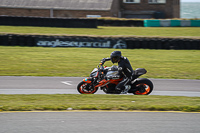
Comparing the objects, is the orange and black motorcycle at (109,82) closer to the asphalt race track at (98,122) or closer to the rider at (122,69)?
the rider at (122,69)

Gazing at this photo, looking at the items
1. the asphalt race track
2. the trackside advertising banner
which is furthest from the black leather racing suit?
the trackside advertising banner

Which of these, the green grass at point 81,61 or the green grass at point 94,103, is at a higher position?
the green grass at point 81,61

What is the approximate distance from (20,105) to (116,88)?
3.36 meters

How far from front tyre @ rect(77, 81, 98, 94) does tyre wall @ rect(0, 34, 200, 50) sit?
12.6m

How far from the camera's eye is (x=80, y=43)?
23.4m

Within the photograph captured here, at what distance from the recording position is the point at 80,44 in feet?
76.9

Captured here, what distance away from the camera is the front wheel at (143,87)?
34.3 ft

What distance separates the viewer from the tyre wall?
23016 millimetres

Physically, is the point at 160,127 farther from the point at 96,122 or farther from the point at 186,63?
the point at 186,63

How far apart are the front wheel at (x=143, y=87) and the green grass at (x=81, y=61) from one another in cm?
428

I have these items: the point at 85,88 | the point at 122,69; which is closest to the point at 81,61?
the point at 85,88

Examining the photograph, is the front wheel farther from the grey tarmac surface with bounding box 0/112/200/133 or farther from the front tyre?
the grey tarmac surface with bounding box 0/112/200/133

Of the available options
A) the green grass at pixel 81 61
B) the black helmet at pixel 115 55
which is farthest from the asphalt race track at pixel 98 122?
the green grass at pixel 81 61

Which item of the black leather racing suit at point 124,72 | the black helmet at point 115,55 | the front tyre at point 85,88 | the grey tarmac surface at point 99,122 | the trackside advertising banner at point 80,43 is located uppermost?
the trackside advertising banner at point 80,43
